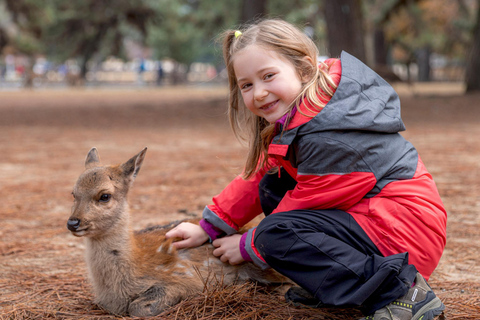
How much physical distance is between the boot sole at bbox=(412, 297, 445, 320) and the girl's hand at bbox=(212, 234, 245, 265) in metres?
1.00

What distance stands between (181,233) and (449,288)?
1.59 m

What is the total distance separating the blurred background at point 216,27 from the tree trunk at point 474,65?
0.12 ft

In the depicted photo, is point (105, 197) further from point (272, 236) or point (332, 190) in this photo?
point (332, 190)

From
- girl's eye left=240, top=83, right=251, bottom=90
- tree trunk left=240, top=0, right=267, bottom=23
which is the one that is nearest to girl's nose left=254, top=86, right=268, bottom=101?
girl's eye left=240, top=83, right=251, bottom=90

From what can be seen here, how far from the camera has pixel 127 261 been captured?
3080mm

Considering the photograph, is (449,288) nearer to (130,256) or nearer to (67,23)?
(130,256)

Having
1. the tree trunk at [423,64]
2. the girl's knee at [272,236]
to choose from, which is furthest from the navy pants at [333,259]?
the tree trunk at [423,64]

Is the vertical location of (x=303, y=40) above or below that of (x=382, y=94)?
above

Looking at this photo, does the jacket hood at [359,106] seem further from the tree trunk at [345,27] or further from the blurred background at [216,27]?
the tree trunk at [345,27]

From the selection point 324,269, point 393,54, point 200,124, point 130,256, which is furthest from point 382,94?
point 393,54

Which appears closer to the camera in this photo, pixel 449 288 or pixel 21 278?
pixel 449 288

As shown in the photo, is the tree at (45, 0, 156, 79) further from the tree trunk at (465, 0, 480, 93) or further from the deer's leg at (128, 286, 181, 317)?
the deer's leg at (128, 286, 181, 317)

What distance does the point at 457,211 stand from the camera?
4.86 m

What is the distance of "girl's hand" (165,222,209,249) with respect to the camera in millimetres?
3305
